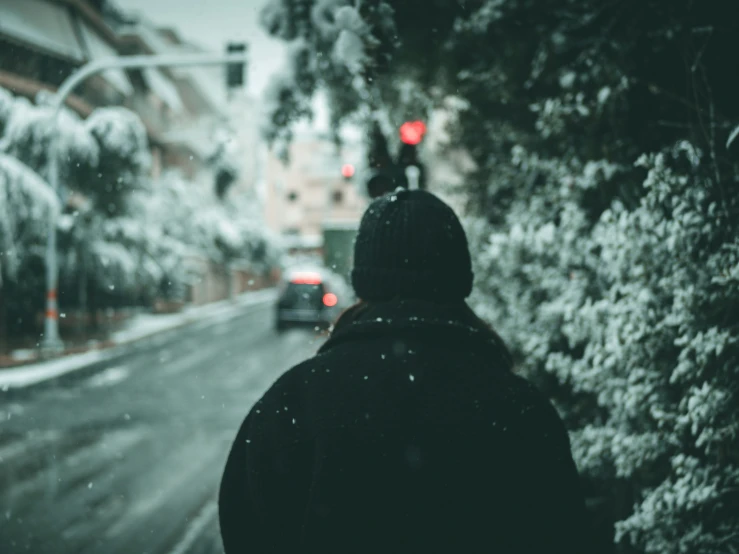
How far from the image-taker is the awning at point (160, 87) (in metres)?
34.3

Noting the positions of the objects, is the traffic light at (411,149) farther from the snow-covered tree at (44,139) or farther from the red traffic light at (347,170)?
the snow-covered tree at (44,139)

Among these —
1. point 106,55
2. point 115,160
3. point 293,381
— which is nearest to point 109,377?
point 115,160

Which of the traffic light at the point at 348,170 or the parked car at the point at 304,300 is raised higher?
the traffic light at the point at 348,170

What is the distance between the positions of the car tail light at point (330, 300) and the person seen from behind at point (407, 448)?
19.1 m

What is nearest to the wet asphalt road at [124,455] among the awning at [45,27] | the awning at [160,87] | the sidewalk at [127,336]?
the sidewalk at [127,336]

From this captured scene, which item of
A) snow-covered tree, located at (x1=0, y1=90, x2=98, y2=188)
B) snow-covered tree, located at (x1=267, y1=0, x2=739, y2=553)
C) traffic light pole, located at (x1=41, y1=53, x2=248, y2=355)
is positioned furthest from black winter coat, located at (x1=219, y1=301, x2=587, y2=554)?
snow-covered tree, located at (x1=0, y1=90, x2=98, y2=188)

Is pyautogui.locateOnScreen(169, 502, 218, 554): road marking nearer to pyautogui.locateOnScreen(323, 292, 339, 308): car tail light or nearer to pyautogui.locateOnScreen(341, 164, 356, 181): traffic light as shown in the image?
pyautogui.locateOnScreen(341, 164, 356, 181): traffic light

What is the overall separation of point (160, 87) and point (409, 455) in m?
37.6

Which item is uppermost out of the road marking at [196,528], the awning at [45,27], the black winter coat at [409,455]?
the awning at [45,27]

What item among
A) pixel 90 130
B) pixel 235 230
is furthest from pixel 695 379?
pixel 235 230

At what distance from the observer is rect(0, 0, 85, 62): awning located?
599 inches

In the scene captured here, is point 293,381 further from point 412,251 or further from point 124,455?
point 124,455

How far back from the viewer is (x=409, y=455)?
1.57 m

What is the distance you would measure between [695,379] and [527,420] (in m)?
1.97
